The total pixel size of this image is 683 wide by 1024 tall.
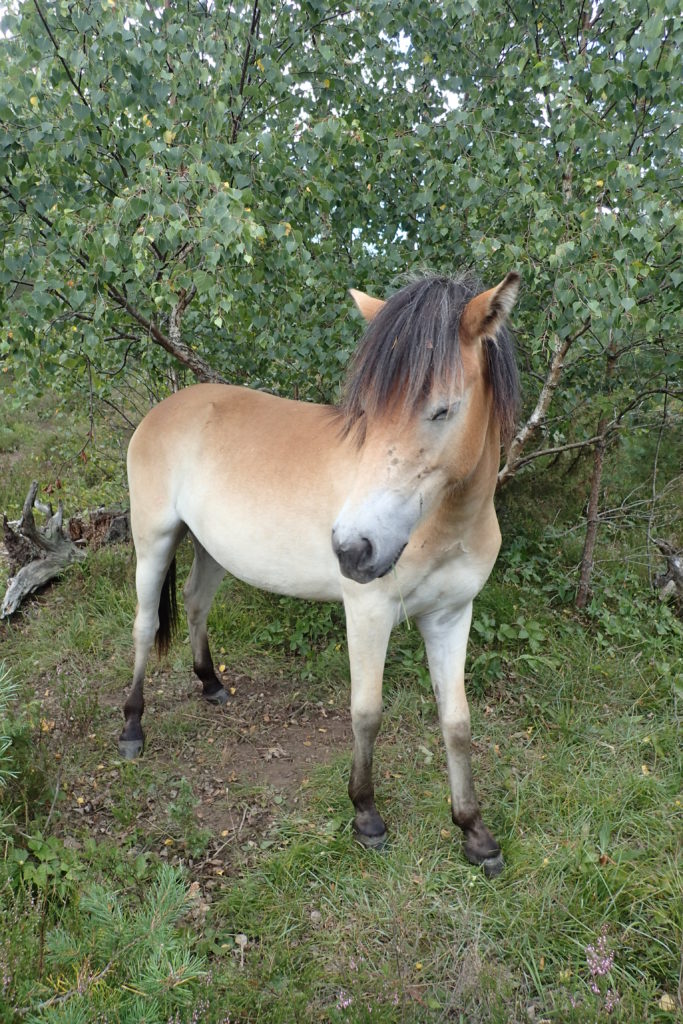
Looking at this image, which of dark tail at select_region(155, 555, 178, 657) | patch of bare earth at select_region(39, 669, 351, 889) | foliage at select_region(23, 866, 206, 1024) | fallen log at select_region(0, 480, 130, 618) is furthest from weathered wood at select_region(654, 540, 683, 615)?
fallen log at select_region(0, 480, 130, 618)

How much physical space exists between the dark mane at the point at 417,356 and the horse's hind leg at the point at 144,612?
62.6 inches

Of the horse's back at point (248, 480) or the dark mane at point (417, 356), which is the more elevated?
the dark mane at point (417, 356)

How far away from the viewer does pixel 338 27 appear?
318 cm

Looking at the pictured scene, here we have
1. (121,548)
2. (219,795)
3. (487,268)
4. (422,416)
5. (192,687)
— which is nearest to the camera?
(422,416)

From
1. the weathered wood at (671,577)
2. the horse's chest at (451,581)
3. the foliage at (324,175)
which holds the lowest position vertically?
the weathered wood at (671,577)

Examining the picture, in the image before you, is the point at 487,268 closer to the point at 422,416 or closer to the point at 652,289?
the point at 652,289

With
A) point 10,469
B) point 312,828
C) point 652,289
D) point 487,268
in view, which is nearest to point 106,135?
point 487,268

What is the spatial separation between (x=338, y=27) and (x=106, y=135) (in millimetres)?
1366

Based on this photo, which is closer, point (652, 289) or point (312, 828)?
point (312, 828)

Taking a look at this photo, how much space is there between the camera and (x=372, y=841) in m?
2.58

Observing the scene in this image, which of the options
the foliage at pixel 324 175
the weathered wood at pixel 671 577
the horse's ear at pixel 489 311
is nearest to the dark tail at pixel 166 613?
the foliage at pixel 324 175

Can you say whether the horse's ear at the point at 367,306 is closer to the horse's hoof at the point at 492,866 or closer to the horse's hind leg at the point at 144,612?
the horse's hind leg at the point at 144,612

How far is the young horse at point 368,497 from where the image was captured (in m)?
1.80

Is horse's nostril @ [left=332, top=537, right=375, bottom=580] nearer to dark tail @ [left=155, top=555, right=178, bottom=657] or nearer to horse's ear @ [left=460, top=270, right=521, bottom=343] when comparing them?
horse's ear @ [left=460, top=270, right=521, bottom=343]
